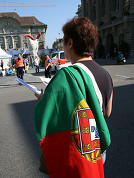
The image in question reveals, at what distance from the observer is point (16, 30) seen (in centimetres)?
8025

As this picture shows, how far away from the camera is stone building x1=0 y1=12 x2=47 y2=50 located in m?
79.6

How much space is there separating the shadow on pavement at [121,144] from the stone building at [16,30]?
77983 millimetres

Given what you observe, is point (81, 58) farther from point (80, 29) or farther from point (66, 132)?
point (66, 132)

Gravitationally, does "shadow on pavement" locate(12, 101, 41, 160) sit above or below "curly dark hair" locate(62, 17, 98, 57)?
below

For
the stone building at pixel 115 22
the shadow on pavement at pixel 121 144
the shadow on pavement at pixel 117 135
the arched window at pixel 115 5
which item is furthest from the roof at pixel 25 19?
the shadow on pavement at pixel 121 144

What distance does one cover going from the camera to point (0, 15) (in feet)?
269

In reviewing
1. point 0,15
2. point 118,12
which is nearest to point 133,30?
point 118,12

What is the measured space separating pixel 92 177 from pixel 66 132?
0.32 m

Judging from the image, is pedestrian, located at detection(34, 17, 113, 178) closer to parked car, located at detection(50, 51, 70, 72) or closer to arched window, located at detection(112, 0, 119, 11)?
parked car, located at detection(50, 51, 70, 72)

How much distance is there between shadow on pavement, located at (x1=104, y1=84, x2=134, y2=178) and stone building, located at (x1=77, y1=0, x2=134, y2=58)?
2725 centimetres

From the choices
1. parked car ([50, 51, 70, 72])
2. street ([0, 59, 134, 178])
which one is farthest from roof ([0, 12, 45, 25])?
street ([0, 59, 134, 178])

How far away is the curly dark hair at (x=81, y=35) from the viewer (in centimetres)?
128

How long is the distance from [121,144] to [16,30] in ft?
277

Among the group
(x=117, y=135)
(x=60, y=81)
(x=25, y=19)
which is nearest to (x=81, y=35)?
(x=60, y=81)
